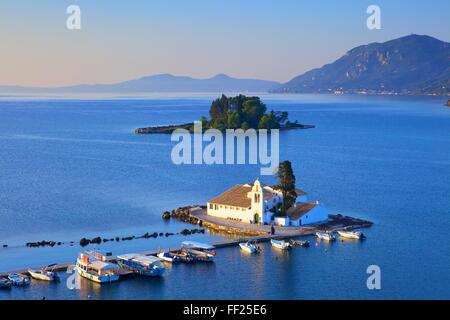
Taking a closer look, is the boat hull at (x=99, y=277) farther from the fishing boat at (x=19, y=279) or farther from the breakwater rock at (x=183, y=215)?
the breakwater rock at (x=183, y=215)

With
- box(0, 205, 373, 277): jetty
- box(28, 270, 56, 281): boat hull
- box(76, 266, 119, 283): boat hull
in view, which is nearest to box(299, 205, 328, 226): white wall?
box(0, 205, 373, 277): jetty

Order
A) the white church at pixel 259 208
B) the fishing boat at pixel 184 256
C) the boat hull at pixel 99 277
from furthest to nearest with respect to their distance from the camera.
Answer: the white church at pixel 259 208, the fishing boat at pixel 184 256, the boat hull at pixel 99 277

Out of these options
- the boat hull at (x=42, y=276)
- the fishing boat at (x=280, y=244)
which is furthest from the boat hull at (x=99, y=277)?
the fishing boat at (x=280, y=244)

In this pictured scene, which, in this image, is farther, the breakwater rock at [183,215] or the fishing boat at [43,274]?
the breakwater rock at [183,215]

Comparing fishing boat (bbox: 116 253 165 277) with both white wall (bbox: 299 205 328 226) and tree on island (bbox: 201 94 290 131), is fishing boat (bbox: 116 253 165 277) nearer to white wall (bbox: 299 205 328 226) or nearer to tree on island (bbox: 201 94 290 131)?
white wall (bbox: 299 205 328 226)
